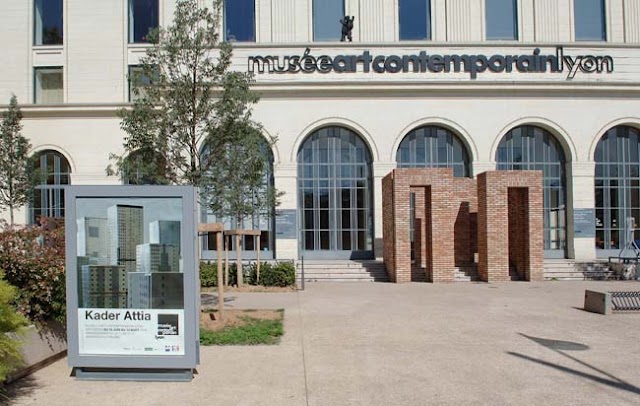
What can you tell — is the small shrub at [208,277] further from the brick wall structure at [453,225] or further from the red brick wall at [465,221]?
the red brick wall at [465,221]

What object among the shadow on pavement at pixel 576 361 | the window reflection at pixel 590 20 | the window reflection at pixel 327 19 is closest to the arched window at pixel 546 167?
the window reflection at pixel 590 20

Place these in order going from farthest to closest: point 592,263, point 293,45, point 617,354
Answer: point 293,45 → point 592,263 → point 617,354

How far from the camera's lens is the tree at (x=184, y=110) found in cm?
1070

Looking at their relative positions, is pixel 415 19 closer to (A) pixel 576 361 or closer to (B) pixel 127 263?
(A) pixel 576 361

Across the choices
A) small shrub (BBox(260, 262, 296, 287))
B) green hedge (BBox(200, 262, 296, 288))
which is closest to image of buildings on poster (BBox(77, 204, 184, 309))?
green hedge (BBox(200, 262, 296, 288))

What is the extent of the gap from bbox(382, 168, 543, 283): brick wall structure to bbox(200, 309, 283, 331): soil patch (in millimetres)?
7636

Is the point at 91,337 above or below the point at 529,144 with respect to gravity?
below

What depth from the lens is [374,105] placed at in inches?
891

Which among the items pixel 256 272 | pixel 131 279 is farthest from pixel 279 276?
pixel 131 279

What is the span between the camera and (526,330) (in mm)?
9859

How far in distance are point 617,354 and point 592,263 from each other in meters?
14.1

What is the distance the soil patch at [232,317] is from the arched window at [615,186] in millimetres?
17541

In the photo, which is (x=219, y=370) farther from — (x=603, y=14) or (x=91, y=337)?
(x=603, y=14)

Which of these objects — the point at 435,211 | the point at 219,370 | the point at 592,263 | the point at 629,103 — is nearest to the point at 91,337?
the point at 219,370
